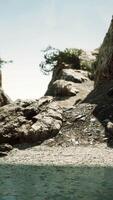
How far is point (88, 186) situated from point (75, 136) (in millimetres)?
20775

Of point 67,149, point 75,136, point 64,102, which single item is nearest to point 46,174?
point 67,149

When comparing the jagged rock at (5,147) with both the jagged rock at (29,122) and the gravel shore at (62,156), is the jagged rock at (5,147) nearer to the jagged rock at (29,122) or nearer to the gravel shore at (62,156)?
the gravel shore at (62,156)

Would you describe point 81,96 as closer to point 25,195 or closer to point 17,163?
point 17,163

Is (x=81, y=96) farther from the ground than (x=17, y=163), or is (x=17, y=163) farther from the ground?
(x=81, y=96)

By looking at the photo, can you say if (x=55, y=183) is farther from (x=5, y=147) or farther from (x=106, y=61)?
(x=106, y=61)

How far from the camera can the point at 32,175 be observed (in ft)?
96.3

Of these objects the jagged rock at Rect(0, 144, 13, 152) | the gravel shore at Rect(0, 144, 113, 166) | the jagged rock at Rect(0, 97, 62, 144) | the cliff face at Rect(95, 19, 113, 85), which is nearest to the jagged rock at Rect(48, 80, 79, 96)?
the cliff face at Rect(95, 19, 113, 85)

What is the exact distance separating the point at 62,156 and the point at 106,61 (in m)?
26.1

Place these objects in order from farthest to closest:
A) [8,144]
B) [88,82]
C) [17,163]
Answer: [88,82]
[8,144]
[17,163]

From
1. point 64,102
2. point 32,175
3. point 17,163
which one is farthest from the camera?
point 64,102

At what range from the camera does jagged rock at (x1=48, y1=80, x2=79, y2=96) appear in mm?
60947

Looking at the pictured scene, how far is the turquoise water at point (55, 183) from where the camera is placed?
22.1 m

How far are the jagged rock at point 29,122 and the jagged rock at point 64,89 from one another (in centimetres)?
842

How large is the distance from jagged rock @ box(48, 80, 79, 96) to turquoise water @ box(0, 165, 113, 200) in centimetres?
2831
